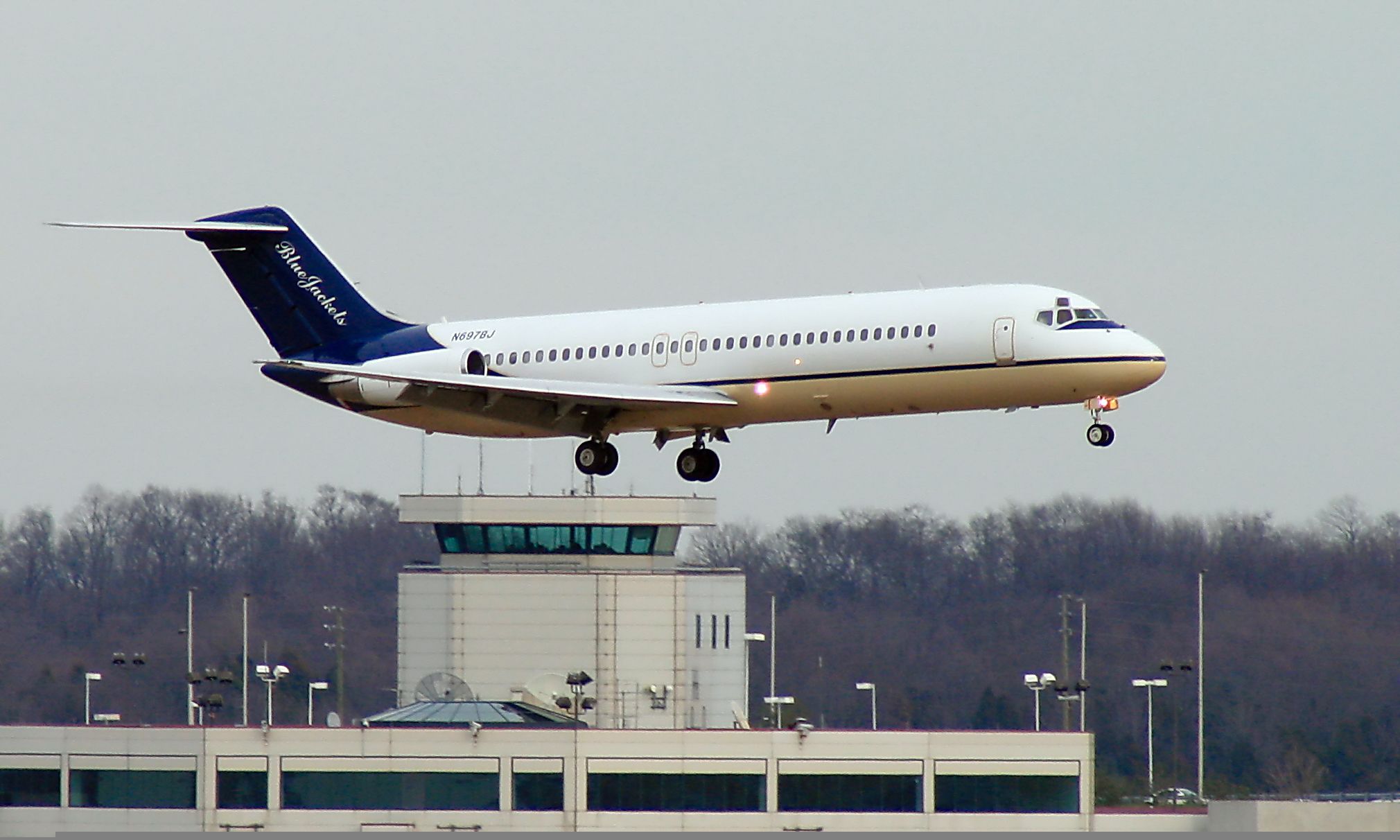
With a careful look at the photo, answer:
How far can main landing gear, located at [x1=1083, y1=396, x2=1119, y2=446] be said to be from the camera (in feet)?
166

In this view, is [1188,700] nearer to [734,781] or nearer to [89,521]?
[734,781]

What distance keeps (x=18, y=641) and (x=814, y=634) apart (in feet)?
99.4

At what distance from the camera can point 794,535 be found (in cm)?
11231

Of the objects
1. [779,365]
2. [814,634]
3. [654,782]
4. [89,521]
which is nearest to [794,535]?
[814,634]

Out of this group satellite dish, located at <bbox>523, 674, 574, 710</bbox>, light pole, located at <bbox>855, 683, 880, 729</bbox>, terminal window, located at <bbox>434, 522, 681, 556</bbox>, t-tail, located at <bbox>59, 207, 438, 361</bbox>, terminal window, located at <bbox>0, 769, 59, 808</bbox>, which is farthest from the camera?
light pole, located at <bbox>855, 683, 880, 729</bbox>

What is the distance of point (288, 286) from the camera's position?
6038cm

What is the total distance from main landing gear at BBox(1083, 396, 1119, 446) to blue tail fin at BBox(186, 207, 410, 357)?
54.1ft

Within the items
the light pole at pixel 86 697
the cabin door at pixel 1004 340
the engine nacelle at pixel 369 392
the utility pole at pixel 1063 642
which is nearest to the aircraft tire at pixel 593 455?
the engine nacelle at pixel 369 392

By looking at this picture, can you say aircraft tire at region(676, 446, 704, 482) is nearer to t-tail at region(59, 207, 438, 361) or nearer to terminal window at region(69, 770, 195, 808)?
t-tail at region(59, 207, 438, 361)

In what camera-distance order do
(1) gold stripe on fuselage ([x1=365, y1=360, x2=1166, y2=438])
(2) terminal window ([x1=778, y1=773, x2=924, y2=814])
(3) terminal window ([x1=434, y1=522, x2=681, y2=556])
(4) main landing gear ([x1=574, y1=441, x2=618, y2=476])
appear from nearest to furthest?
(1) gold stripe on fuselage ([x1=365, y1=360, x2=1166, y2=438])
(4) main landing gear ([x1=574, y1=441, x2=618, y2=476])
(2) terminal window ([x1=778, y1=773, x2=924, y2=814])
(3) terminal window ([x1=434, y1=522, x2=681, y2=556])

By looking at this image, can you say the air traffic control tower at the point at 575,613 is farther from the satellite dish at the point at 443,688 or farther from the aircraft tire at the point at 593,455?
the aircraft tire at the point at 593,455

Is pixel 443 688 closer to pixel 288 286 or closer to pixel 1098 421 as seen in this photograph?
pixel 288 286

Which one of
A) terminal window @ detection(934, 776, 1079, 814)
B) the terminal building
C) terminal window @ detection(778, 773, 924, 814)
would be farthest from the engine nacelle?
terminal window @ detection(934, 776, 1079, 814)

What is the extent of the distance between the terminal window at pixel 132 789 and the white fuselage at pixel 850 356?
1600 cm
